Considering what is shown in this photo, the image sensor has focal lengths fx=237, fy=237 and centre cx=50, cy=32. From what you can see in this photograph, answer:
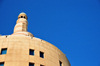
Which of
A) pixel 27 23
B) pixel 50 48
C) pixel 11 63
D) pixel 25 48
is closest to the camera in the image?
pixel 11 63

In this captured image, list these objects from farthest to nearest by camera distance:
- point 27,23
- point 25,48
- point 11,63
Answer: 1. point 27,23
2. point 25,48
3. point 11,63

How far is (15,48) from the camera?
110 ft

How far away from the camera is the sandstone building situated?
32312 millimetres

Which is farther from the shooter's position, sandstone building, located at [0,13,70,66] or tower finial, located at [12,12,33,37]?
tower finial, located at [12,12,33,37]

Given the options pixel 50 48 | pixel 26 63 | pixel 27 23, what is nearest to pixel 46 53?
pixel 50 48

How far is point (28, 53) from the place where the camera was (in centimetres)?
3344

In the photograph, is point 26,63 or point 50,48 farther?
point 50,48

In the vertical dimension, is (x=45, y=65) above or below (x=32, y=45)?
below

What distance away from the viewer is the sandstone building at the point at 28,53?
106 feet

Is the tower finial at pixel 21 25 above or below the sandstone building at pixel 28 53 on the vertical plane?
above

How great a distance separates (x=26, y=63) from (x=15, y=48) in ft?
9.68

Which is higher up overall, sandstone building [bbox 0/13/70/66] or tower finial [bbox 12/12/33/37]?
tower finial [bbox 12/12/33/37]

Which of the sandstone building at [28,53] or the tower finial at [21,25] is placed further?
the tower finial at [21,25]

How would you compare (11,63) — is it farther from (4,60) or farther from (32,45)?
(32,45)
